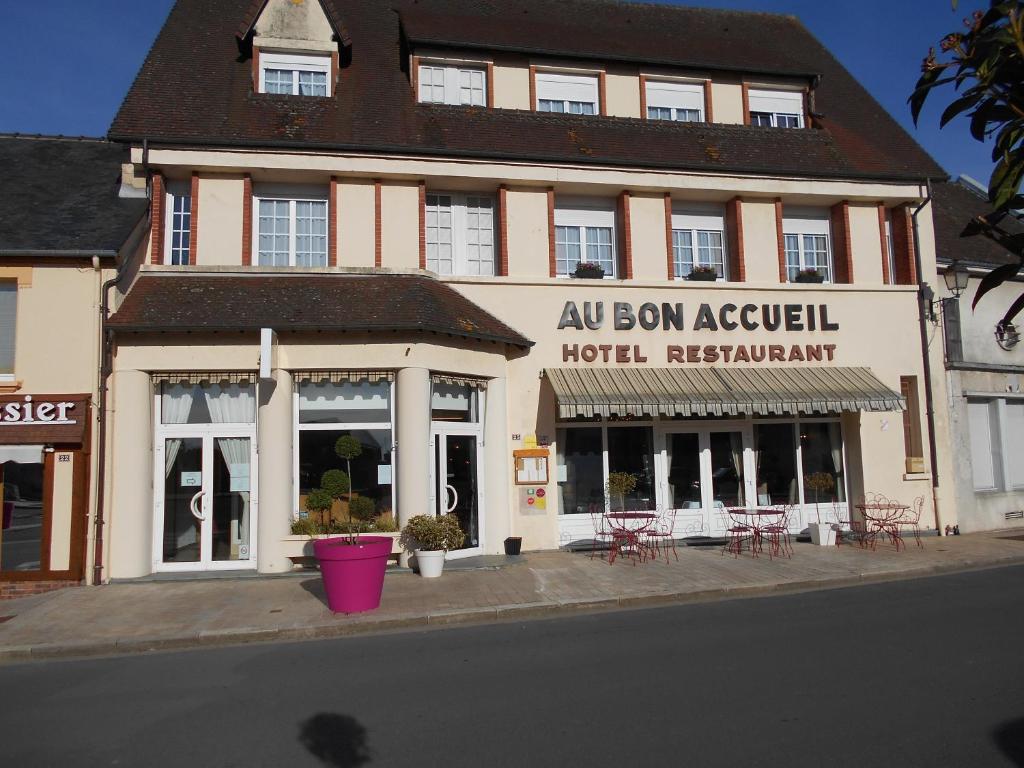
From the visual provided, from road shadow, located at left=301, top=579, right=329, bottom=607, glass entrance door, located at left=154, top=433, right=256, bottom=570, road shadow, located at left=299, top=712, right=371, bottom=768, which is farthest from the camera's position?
glass entrance door, located at left=154, top=433, right=256, bottom=570

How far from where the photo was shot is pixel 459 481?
42.9ft

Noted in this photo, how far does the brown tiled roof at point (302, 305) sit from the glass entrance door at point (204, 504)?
6.32ft

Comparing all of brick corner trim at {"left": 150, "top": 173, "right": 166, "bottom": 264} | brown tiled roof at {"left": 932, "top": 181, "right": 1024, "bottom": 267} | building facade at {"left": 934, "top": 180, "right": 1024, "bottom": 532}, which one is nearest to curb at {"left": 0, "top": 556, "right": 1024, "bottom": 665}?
building facade at {"left": 934, "top": 180, "right": 1024, "bottom": 532}

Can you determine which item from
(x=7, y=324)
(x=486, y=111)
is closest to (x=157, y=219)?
(x=7, y=324)

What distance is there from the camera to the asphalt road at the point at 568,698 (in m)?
4.77

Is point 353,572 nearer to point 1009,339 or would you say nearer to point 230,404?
point 230,404

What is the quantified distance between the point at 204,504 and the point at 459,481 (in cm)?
405


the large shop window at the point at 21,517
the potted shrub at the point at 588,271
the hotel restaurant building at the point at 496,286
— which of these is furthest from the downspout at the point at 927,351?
the large shop window at the point at 21,517

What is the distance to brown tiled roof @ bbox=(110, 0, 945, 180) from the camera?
13828 millimetres

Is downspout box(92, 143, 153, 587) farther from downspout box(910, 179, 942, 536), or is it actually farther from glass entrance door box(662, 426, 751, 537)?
downspout box(910, 179, 942, 536)

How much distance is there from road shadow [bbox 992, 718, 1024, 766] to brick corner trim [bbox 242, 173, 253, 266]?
12186mm

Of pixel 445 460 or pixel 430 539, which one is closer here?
pixel 430 539

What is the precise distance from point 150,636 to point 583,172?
10435mm

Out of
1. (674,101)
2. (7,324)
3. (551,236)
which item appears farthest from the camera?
(674,101)
